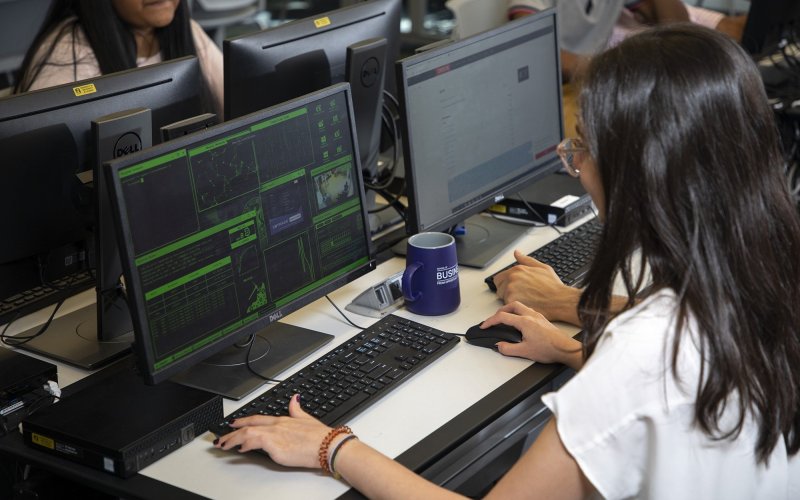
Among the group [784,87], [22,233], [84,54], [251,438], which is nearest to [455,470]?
[251,438]

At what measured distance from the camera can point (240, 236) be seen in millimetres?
1488

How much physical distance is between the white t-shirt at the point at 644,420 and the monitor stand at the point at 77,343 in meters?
0.83

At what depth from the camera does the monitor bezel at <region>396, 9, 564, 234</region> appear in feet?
5.80

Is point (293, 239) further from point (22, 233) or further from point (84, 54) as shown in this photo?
point (84, 54)

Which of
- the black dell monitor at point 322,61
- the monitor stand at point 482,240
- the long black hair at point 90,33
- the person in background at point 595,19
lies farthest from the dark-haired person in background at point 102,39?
the person in background at point 595,19

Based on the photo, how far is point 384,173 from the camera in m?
2.36

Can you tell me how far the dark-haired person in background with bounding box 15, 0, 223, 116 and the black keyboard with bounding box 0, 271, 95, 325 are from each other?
0.63 metres

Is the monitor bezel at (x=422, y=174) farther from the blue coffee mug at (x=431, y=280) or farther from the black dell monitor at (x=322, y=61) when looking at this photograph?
the black dell monitor at (x=322, y=61)

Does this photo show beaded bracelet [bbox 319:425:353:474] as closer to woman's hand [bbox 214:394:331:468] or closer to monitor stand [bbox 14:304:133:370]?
woman's hand [bbox 214:394:331:468]

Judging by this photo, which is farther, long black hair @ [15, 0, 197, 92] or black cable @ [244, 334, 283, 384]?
long black hair @ [15, 0, 197, 92]

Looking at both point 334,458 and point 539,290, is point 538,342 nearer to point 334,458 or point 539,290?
point 539,290

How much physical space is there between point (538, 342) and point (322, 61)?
80 centimetres

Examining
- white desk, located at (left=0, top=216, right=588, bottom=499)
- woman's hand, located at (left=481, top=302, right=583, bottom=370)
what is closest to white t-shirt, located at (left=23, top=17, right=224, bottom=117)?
white desk, located at (left=0, top=216, right=588, bottom=499)

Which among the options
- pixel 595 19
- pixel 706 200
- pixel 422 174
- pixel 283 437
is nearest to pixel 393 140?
pixel 422 174
